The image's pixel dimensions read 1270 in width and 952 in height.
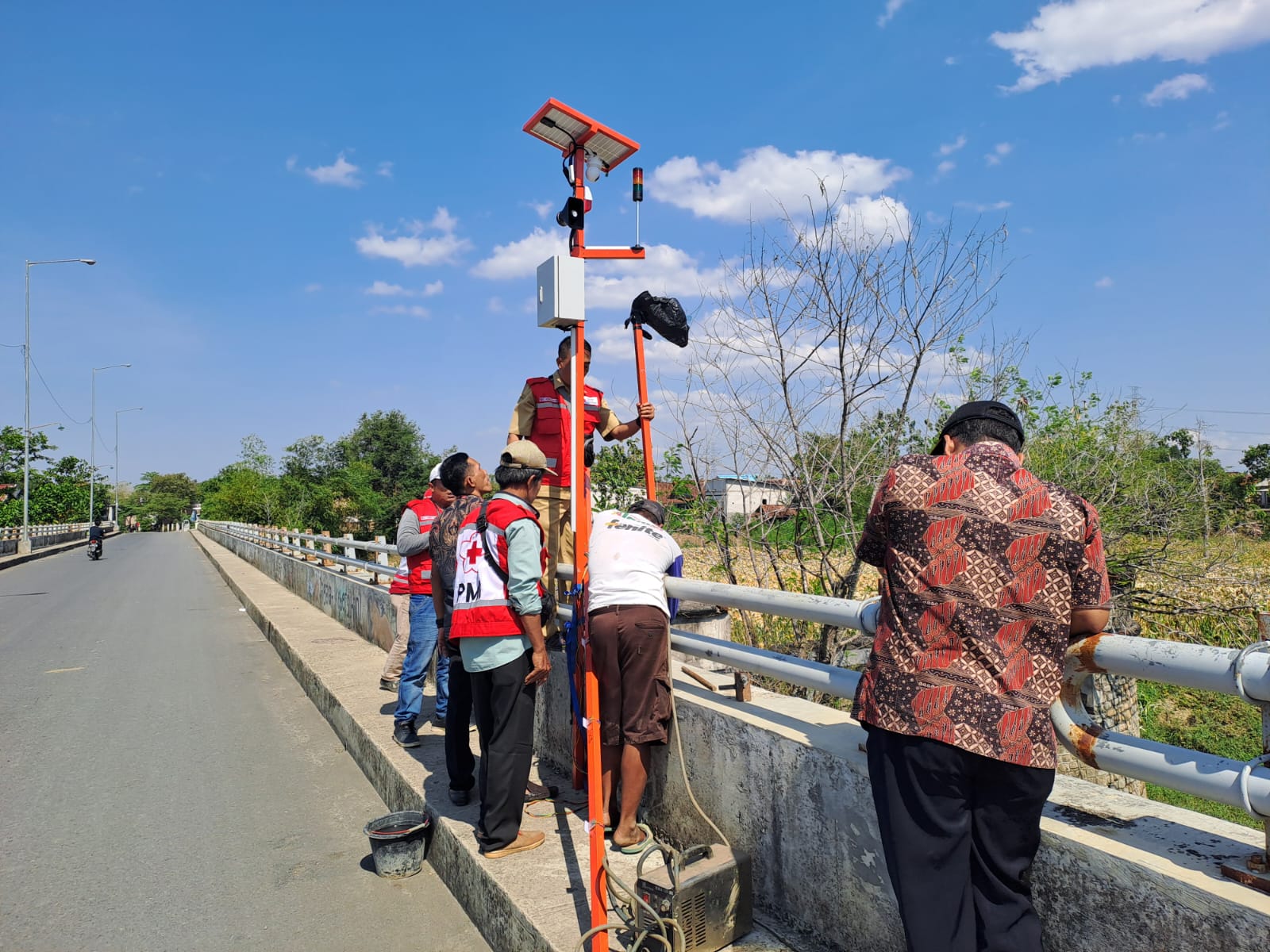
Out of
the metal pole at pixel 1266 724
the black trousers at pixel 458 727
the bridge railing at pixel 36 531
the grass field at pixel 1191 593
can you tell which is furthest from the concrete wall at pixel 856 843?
the bridge railing at pixel 36 531

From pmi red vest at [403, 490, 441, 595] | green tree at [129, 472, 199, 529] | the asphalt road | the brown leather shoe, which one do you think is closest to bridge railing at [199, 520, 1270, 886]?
the brown leather shoe

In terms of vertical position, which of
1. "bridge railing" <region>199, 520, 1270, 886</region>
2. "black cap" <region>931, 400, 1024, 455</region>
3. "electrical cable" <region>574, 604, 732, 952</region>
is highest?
"black cap" <region>931, 400, 1024, 455</region>

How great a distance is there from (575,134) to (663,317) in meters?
0.94

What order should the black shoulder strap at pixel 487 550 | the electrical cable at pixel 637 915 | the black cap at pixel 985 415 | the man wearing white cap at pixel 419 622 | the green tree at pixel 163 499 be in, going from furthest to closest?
the green tree at pixel 163 499, the man wearing white cap at pixel 419 622, the black shoulder strap at pixel 487 550, the electrical cable at pixel 637 915, the black cap at pixel 985 415

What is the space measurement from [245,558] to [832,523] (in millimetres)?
25008

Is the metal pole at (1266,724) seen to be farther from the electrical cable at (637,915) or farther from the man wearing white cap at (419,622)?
the man wearing white cap at (419,622)

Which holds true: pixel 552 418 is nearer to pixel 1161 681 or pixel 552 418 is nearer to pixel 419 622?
pixel 419 622

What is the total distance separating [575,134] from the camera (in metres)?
3.83

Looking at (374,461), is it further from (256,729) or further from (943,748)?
(943,748)

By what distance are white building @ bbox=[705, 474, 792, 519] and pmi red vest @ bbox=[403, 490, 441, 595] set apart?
2312 millimetres

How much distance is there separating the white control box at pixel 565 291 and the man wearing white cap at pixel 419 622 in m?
2.04

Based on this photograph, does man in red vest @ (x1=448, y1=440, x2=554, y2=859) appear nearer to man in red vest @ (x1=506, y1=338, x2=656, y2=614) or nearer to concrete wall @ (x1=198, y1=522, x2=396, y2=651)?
man in red vest @ (x1=506, y1=338, x2=656, y2=614)

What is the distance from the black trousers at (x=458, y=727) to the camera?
14.3 ft

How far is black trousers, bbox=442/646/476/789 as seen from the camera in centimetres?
436
